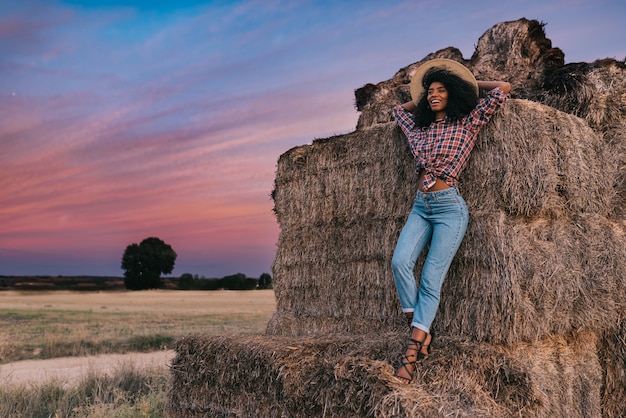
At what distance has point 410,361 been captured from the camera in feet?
17.3

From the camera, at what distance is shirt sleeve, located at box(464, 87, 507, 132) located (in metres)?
5.79

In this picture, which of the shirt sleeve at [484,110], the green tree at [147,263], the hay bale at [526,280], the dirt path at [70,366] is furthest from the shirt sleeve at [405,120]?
the green tree at [147,263]

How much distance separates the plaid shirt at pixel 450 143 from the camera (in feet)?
18.6

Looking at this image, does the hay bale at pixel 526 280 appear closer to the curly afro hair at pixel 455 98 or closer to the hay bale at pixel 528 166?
the hay bale at pixel 528 166

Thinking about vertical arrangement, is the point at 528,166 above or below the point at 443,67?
below

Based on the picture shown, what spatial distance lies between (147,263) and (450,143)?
75.3 metres

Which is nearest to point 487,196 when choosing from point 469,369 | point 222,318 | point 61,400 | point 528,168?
point 528,168

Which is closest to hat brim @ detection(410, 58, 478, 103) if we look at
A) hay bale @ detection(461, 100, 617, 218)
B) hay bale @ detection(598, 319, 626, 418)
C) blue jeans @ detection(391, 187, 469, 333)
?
hay bale @ detection(461, 100, 617, 218)

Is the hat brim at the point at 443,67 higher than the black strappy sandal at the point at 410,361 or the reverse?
higher

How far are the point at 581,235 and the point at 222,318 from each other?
74.3 ft

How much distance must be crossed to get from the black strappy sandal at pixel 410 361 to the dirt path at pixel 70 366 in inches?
299

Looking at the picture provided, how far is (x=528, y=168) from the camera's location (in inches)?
233

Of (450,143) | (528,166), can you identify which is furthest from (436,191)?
(528,166)

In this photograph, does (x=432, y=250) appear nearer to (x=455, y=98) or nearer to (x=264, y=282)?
(x=455, y=98)
